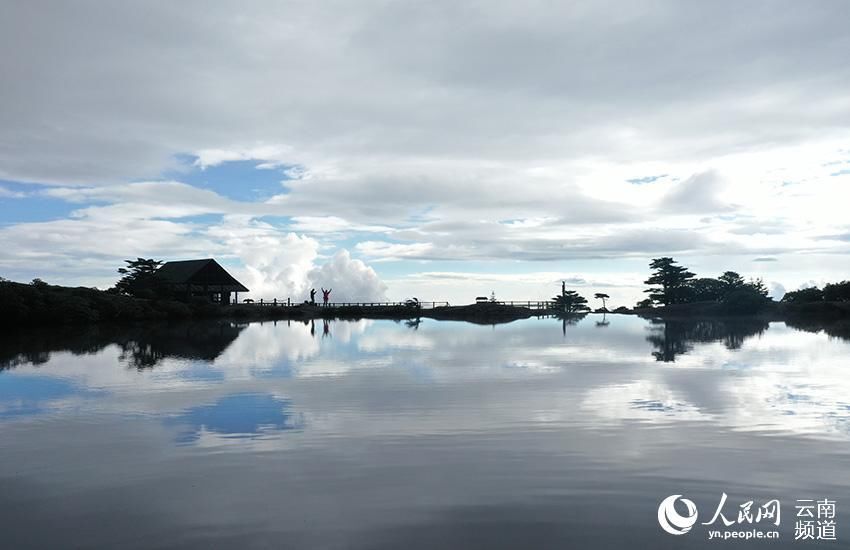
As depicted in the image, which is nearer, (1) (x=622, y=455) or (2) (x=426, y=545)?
(2) (x=426, y=545)

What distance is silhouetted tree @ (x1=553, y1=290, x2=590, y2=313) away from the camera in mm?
93581

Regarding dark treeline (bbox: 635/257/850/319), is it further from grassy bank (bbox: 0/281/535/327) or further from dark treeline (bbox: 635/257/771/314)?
grassy bank (bbox: 0/281/535/327)

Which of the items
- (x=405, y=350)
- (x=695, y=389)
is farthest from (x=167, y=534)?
(x=405, y=350)

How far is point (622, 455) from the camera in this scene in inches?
380

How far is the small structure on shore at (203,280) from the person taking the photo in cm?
7138

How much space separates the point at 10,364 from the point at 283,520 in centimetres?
2028

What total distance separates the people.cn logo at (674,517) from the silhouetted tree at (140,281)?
6201cm

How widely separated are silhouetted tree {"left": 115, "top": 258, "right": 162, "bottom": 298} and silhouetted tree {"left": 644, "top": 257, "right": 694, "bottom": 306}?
61.2 metres

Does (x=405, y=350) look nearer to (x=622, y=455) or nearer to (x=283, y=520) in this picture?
(x=622, y=455)

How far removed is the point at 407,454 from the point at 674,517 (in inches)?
167

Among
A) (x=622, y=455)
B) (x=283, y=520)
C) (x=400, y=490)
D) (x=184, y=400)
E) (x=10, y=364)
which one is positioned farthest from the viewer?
(x=10, y=364)

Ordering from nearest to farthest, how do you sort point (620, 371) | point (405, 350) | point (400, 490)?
point (400, 490), point (620, 371), point (405, 350)

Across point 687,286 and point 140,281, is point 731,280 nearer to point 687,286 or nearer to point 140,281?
point 687,286

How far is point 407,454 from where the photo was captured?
32.4ft
